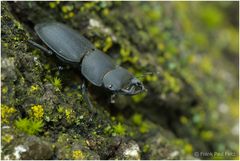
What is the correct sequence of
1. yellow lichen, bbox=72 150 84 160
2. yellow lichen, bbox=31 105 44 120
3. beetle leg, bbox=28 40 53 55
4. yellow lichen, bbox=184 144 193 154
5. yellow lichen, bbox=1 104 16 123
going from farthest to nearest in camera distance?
yellow lichen, bbox=184 144 193 154 < beetle leg, bbox=28 40 53 55 < yellow lichen, bbox=31 105 44 120 < yellow lichen, bbox=72 150 84 160 < yellow lichen, bbox=1 104 16 123

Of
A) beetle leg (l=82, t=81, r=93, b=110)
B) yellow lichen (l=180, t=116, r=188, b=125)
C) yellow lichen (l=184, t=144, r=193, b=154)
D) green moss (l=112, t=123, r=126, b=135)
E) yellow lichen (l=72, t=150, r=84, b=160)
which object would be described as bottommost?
yellow lichen (l=184, t=144, r=193, b=154)

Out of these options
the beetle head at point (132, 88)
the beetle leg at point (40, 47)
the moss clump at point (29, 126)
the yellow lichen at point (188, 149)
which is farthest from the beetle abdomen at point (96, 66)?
the yellow lichen at point (188, 149)

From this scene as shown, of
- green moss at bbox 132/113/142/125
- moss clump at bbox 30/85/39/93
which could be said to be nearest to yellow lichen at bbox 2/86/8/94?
moss clump at bbox 30/85/39/93

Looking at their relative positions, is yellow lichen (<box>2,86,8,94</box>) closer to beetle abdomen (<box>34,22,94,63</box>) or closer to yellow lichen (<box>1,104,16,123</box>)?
yellow lichen (<box>1,104,16,123</box>)

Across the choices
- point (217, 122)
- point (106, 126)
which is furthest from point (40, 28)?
point (217, 122)

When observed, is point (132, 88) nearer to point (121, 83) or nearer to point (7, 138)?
point (121, 83)

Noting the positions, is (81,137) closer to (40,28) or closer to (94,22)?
(40,28)

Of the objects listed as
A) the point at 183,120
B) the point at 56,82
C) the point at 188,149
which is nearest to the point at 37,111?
the point at 56,82
